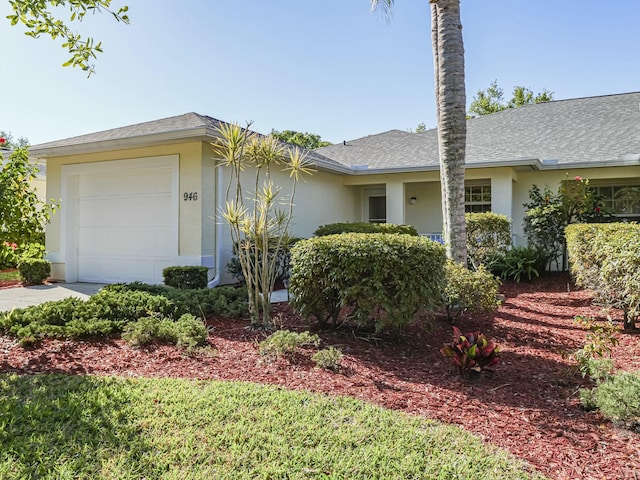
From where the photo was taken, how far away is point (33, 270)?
10312mm

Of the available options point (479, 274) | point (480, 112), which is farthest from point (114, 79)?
point (480, 112)

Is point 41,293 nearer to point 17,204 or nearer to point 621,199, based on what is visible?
point 17,204

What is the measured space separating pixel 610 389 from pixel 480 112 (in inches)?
1345

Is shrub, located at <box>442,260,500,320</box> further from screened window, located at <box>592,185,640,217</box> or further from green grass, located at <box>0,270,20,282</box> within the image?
green grass, located at <box>0,270,20,282</box>

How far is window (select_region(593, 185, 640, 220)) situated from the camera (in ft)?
41.0

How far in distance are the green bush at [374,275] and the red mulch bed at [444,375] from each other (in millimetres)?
515

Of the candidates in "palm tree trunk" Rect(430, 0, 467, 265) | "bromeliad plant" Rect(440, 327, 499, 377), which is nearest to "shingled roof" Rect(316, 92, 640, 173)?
"palm tree trunk" Rect(430, 0, 467, 265)

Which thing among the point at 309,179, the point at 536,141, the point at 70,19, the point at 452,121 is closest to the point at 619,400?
the point at 452,121

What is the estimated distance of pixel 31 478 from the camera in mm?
2430

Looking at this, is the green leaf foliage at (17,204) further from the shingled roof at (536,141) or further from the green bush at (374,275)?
the shingled roof at (536,141)

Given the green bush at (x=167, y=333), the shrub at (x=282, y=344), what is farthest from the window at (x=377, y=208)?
the shrub at (x=282, y=344)

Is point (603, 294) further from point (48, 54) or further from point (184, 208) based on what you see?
point (48, 54)

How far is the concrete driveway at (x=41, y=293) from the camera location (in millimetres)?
7812

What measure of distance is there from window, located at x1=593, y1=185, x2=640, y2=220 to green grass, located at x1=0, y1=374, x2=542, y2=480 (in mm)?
12218
